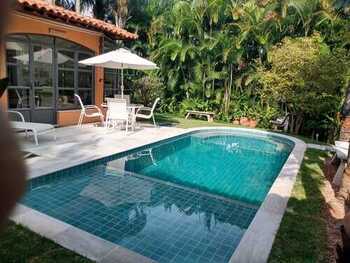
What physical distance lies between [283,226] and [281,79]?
36.3 feet

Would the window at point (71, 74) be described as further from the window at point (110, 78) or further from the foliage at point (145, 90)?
the foliage at point (145, 90)

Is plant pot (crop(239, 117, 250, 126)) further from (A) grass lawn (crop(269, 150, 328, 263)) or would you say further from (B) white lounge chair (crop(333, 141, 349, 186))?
(A) grass lawn (crop(269, 150, 328, 263))

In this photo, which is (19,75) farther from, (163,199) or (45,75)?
(163,199)

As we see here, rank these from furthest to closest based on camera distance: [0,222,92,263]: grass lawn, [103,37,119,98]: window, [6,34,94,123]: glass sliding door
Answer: [103,37,119,98]: window
[6,34,94,123]: glass sliding door
[0,222,92,263]: grass lawn

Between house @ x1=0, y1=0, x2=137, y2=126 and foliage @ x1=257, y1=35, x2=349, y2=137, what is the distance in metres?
7.41

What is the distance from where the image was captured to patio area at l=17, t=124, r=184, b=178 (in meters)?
7.27

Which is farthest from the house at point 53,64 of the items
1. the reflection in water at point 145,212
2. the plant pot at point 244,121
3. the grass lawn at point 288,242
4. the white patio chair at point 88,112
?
the plant pot at point 244,121

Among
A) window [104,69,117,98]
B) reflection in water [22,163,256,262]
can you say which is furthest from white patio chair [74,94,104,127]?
reflection in water [22,163,256,262]

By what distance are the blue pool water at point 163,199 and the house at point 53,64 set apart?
4.53 meters

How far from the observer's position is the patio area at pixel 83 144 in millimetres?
7273

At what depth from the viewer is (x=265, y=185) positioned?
7902mm

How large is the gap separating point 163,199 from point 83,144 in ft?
13.1

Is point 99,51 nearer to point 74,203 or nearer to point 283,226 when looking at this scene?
point 74,203

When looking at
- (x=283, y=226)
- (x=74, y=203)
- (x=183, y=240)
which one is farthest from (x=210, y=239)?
(x=74, y=203)
